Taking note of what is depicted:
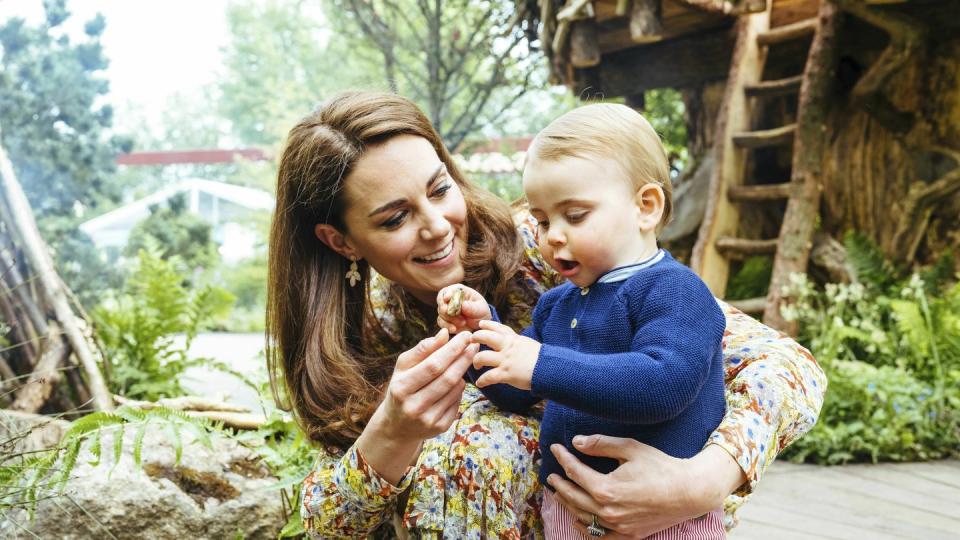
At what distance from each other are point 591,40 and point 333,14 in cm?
677

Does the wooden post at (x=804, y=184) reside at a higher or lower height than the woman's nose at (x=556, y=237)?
lower

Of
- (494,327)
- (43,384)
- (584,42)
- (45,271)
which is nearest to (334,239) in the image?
(494,327)

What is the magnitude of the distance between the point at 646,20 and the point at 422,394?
12.2ft

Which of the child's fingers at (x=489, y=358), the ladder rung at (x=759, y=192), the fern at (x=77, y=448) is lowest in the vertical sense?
the ladder rung at (x=759, y=192)

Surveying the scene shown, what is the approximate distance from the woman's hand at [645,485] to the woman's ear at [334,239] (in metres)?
0.87

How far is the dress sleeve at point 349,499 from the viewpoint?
5.80 feet

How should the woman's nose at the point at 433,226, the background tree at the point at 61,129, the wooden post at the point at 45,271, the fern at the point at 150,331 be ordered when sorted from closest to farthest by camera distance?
the woman's nose at the point at 433,226
the wooden post at the point at 45,271
the fern at the point at 150,331
the background tree at the point at 61,129

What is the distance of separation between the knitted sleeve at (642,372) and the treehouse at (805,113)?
3.41 meters

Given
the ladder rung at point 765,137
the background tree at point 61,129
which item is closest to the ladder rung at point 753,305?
the ladder rung at point 765,137

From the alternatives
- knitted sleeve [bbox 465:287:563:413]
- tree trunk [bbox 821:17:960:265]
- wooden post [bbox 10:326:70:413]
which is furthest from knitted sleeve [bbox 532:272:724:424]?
tree trunk [bbox 821:17:960:265]

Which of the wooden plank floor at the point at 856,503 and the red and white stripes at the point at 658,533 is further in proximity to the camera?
the wooden plank floor at the point at 856,503

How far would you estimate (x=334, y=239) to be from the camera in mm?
2139

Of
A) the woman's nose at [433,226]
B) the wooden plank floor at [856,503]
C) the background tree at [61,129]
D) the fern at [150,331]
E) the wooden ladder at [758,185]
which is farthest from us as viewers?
the background tree at [61,129]

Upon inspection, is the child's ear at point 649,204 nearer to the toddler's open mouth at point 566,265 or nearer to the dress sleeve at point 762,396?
the toddler's open mouth at point 566,265
